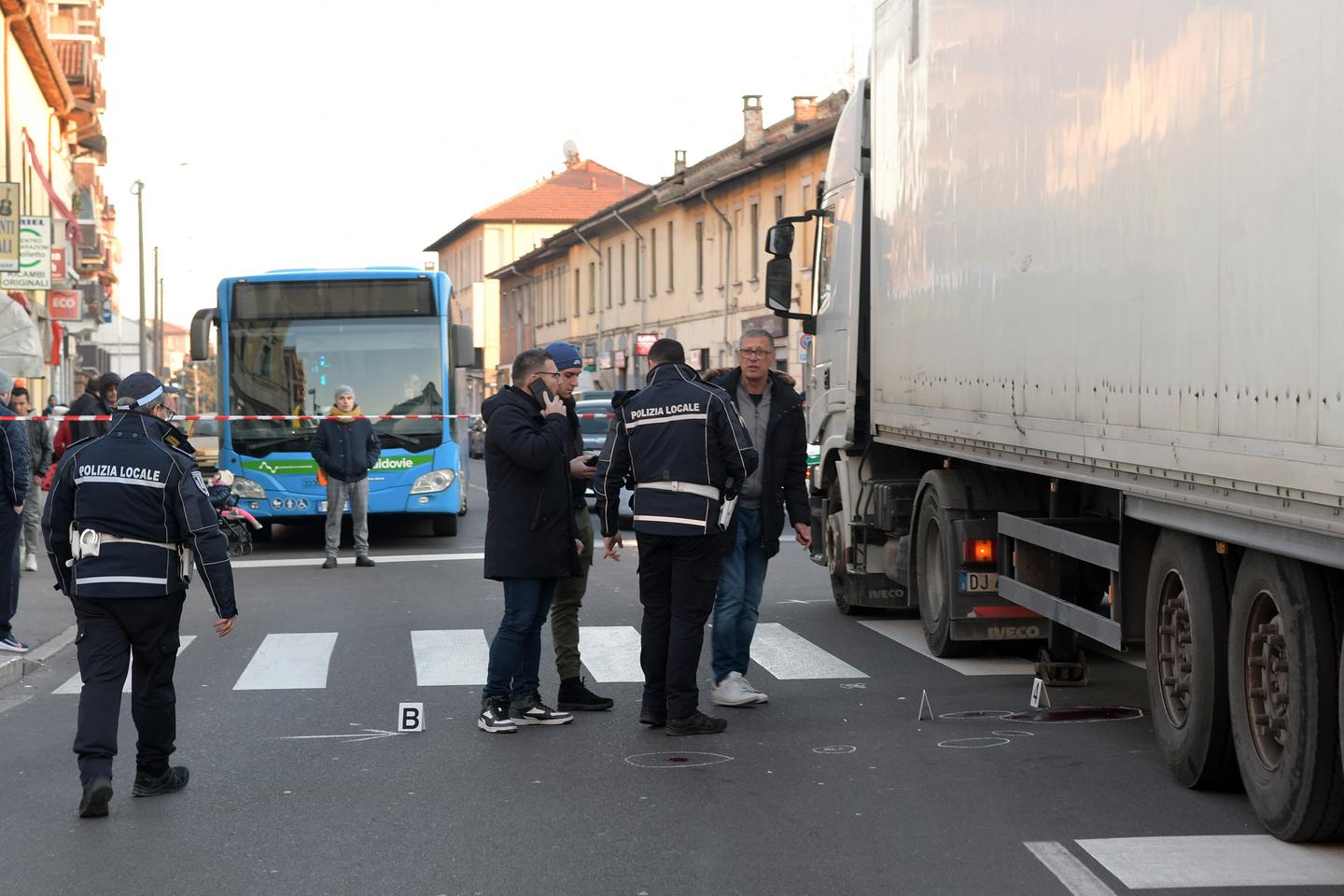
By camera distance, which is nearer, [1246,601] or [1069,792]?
[1246,601]

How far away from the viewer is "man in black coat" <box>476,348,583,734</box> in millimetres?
8250

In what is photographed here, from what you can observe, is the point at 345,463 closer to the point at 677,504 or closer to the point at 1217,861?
the point at 677,504

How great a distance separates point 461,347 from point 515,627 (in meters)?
12.1

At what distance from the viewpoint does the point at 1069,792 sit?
6.86 metres

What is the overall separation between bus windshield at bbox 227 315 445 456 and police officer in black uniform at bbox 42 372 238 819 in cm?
1240

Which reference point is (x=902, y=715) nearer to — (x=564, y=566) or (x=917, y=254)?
(x=564, y=566)

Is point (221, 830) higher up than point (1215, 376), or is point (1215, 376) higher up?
point (1215, 376)

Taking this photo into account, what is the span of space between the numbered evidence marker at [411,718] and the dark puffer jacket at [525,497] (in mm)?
803

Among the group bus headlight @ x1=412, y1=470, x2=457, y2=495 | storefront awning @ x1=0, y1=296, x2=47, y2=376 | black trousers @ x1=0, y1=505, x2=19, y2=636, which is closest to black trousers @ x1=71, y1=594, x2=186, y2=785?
black trousers @ x1=0, y1=505, x2=19, y2=636

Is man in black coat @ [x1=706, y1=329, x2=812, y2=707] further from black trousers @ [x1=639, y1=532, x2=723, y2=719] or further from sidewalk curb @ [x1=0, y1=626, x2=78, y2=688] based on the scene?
sidewalk curb @ [x1=0, y1=626, x2=78, y2=688]

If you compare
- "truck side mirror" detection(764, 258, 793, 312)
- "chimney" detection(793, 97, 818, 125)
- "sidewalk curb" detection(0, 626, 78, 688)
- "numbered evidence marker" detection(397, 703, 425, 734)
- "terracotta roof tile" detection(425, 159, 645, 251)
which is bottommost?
"sidewalk curb" detection(0, 626, 78, 688)

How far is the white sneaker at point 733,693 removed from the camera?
901 centimetres

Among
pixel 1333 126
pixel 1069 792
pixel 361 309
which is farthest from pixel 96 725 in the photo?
pixel 361 309

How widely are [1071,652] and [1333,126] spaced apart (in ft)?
16.6
